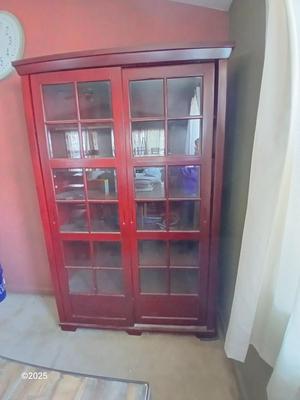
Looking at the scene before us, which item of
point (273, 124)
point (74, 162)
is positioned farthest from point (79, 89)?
point (273, 124)

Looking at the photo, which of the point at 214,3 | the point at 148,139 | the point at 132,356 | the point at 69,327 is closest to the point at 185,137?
the point at 148,139

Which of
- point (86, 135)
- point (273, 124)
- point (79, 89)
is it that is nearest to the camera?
point (273, 124)

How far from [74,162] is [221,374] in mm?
1562

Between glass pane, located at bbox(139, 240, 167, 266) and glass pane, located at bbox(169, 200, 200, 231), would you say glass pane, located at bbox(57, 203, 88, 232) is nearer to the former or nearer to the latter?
glass pane, located at bbox(139, 240, 167, 266)

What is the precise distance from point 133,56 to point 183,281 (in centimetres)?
141

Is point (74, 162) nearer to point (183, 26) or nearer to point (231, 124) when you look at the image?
point (231, 124)

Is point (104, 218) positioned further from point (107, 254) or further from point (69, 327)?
point (69, 327)

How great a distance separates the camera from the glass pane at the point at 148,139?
4.73ft

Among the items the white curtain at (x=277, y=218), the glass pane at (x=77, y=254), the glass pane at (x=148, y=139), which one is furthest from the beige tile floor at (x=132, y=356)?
the glass pane at (x=148, y=139)

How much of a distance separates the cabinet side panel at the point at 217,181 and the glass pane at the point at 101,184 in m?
0.61

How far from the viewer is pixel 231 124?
158 cm

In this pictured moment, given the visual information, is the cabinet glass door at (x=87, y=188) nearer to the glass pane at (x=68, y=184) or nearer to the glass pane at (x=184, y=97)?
the glass pane at (x=68, y=184)

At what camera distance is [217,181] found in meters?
1.40

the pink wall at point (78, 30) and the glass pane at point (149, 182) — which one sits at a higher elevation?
the pink wall at point (78, 30)
